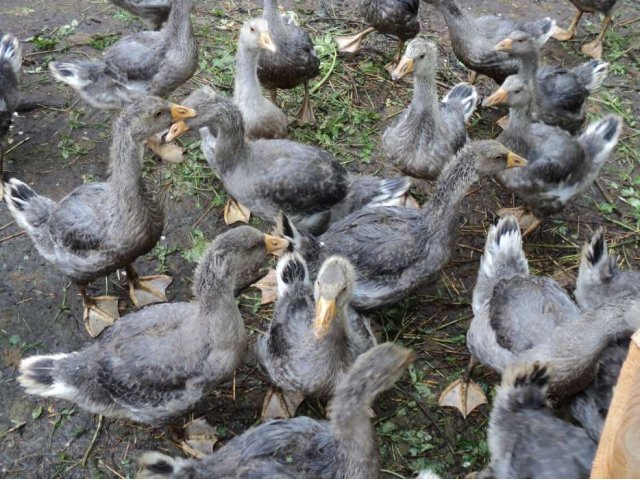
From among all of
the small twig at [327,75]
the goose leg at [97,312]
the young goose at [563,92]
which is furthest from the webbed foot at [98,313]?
the young goose at [563,92]

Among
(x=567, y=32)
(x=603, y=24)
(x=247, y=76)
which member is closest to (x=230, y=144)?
(x=247, y=76)

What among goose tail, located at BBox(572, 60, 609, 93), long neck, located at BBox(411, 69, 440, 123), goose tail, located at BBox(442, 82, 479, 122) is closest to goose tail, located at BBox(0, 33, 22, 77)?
long neck, located at BBox(411, 69, 440, 123)

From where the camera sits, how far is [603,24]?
26.8 ft

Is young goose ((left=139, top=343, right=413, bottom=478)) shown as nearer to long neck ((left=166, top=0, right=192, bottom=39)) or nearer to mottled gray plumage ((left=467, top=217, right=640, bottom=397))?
mottled gray plumage ((left=467, top=217, right=640, bottom=397))

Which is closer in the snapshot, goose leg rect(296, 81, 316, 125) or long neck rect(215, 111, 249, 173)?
long neck rect(215, 111, 249, 173)

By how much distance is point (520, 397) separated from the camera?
3932mm

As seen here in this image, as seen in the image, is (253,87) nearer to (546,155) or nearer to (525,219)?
(546,155)

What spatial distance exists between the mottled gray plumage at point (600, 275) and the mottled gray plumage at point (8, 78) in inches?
208

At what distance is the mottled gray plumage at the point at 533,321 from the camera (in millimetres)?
4117

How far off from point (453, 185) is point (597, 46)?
4.44m

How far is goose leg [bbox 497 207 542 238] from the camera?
6234mm

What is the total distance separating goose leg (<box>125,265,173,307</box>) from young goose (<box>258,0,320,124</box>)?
2414 mm

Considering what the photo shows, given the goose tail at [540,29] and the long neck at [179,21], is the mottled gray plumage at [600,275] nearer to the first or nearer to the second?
the goose tail at [540,29]

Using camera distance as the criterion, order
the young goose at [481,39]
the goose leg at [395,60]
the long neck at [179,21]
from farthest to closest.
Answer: the goose leg at [395,60]
the young goose at [481,39]
the long neck at [179,21]
